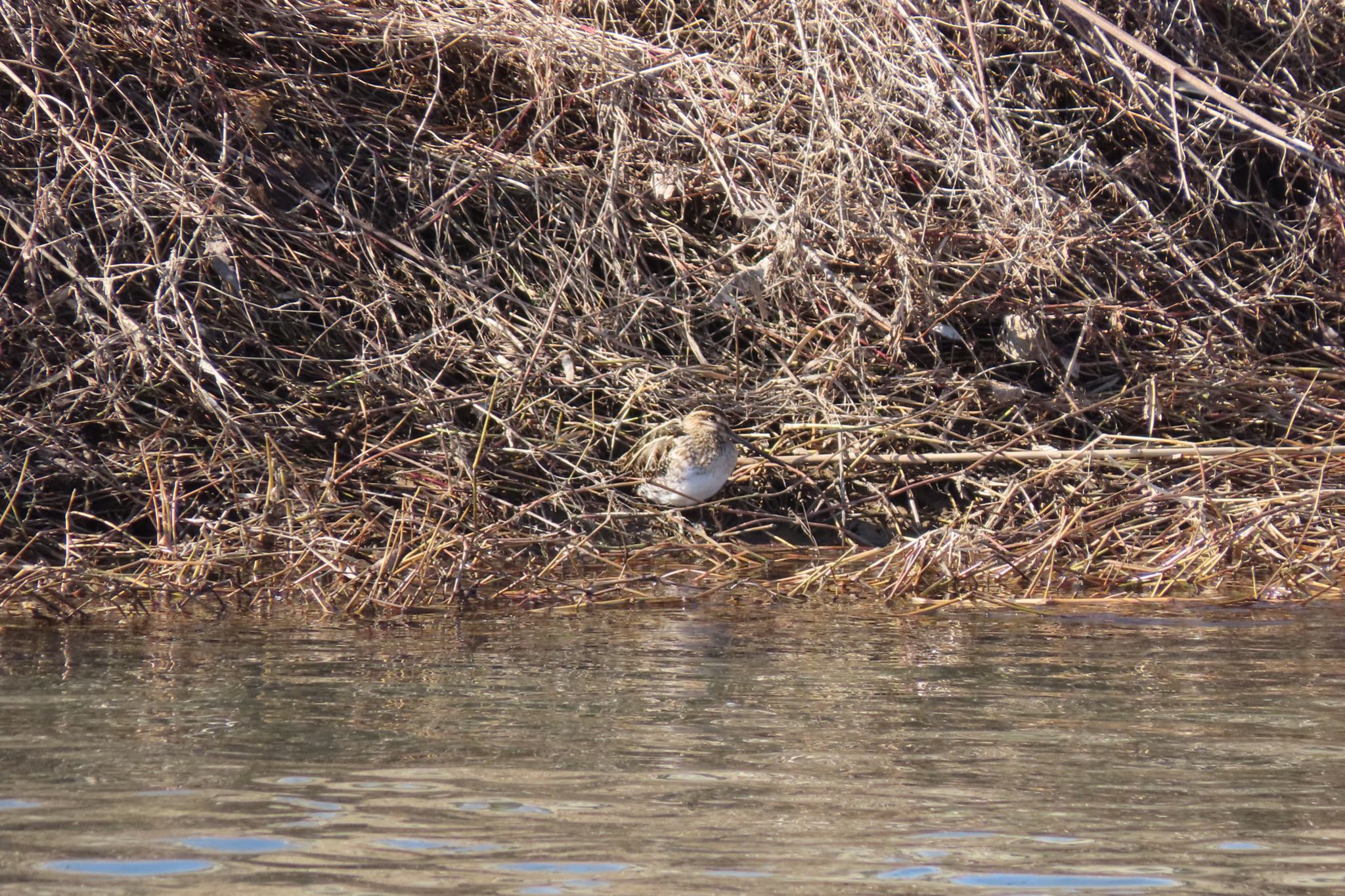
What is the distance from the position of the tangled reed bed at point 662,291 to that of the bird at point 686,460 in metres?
0.17

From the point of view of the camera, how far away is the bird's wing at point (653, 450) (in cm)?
642

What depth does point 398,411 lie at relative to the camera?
22.0ft

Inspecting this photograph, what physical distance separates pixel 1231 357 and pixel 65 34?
5.26 metres

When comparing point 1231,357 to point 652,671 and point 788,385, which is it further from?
point 652,671

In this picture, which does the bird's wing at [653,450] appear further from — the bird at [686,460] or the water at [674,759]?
the water at [674,759]

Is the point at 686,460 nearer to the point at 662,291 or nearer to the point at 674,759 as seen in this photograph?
the point at 662,291

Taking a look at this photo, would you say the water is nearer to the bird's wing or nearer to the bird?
the bird

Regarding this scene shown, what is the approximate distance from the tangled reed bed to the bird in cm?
17

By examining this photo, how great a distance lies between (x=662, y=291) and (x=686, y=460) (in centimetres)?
119

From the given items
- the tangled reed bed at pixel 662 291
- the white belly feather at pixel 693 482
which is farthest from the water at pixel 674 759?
the white belly feather at pixel 693 482

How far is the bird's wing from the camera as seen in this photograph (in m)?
6.42

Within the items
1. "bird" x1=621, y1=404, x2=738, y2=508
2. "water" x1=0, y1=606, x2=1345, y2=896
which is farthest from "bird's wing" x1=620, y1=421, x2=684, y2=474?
"water" x1=0, y1=606, x2=1345, y2=896

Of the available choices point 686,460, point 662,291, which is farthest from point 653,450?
point 662,291

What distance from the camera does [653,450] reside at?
21.2ft
